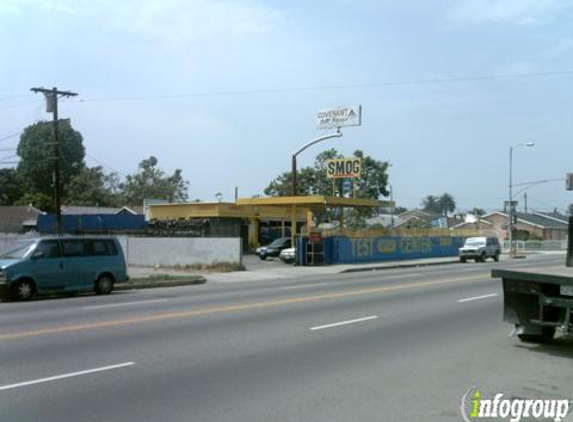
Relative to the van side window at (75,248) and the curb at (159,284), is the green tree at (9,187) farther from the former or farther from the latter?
the van side window at (75,248)

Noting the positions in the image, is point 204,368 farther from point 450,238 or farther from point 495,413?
point 450,238

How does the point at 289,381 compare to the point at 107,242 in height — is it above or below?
below

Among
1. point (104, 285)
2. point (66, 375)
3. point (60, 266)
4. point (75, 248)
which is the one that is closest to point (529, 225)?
point (104, 285)

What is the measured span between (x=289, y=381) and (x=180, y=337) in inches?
145

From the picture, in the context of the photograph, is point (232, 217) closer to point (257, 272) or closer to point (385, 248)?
point (385, 248)

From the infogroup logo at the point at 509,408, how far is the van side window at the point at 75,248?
15208 millimetres

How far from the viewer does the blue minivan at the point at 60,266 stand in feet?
62.0

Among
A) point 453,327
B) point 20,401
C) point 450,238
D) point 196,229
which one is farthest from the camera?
point 450,238

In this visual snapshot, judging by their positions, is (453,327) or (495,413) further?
(453,327)

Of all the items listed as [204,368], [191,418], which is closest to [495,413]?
[191,418]

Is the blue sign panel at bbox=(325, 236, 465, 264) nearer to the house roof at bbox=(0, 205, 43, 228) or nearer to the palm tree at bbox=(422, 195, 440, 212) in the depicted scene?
the house roof at bbox=(0, 205, 43, 228)

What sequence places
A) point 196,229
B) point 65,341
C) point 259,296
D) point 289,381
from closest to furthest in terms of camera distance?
1. point 289,381
2. point 65,341
3. point 259,296
4. point 196,229

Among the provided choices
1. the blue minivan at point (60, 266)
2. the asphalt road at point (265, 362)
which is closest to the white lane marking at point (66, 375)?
the asphalt road at point (265, 362)

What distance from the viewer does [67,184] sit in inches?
4094
